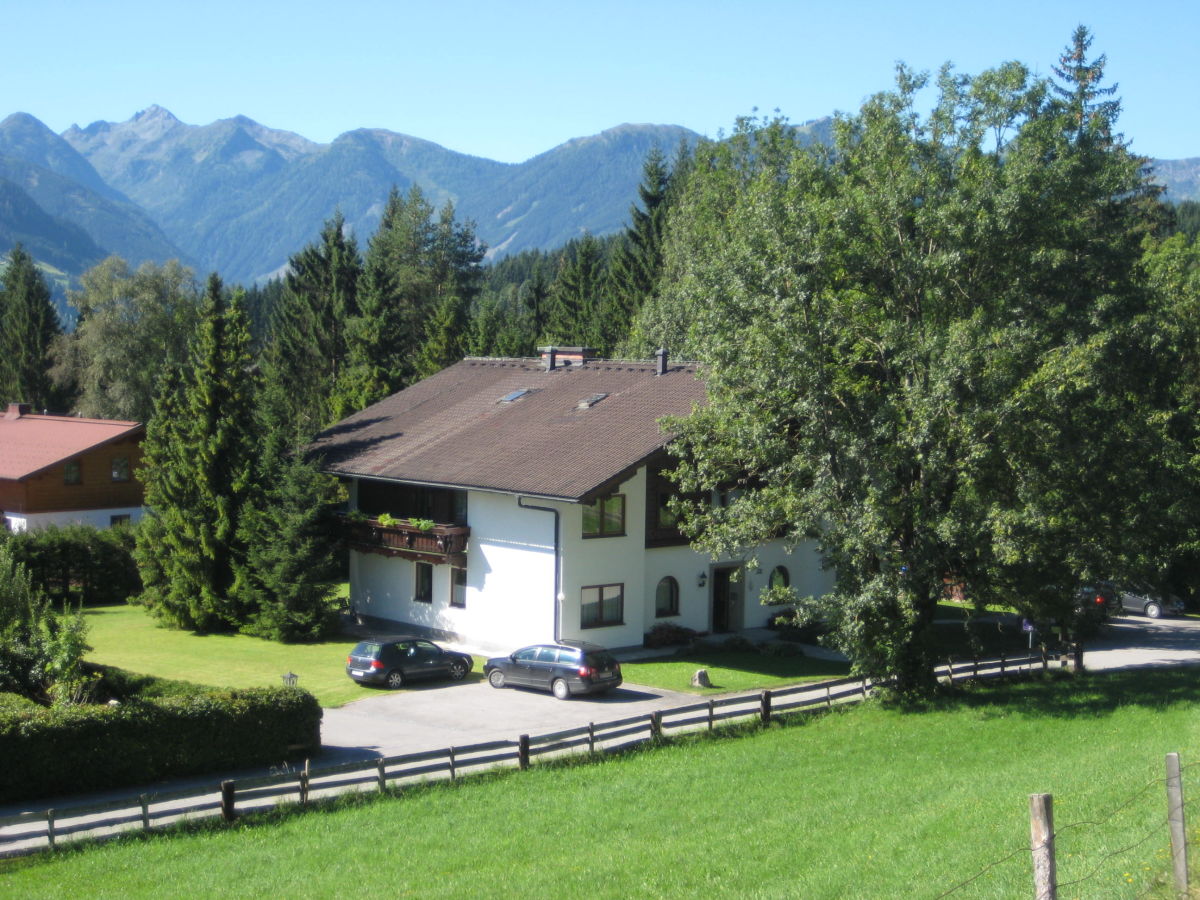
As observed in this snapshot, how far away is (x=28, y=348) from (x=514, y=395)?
65050 mm

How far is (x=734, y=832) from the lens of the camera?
16641 millimetres

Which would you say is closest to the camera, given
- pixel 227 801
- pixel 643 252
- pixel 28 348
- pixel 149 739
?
pixel 227 801

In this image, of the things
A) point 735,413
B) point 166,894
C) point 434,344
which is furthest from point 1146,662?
point 434,344

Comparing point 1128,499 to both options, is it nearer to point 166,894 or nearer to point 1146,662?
point 1146,662

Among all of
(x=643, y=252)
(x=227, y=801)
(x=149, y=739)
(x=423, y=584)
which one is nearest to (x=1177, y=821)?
(x=227, y=801)

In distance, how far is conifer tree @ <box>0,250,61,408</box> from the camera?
299 ft

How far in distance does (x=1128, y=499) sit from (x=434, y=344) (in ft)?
156

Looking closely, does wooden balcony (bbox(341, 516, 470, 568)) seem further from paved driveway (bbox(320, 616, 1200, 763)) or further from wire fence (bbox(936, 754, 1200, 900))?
wire fence (bbox(936, 754, 1200, 900))

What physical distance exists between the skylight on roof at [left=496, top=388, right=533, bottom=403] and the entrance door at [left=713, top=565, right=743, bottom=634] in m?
10.4

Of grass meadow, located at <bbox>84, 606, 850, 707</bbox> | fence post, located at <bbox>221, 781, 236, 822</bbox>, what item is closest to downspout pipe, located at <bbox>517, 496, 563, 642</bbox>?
grass meadow, located at <bbox>84, 606, 850, 707</bbox>

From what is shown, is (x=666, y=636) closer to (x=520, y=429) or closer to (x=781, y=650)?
(x=781, y=650)

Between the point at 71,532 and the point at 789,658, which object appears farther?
the point at 71,532

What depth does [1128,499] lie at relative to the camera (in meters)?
28.4

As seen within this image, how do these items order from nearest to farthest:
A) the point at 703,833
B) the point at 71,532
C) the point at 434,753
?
the point at 703,833, the point at 434,753, the point at 71,532
